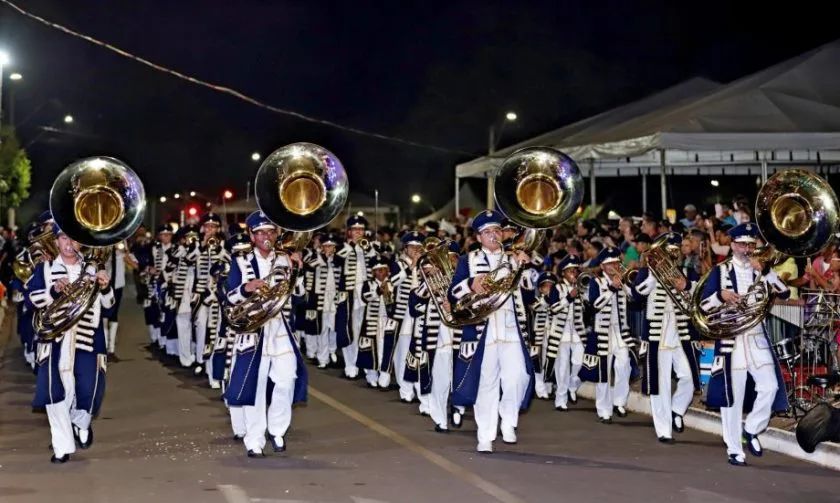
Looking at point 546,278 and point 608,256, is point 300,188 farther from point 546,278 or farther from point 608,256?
point 546,278

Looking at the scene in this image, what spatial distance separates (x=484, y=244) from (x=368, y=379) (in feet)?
19.0

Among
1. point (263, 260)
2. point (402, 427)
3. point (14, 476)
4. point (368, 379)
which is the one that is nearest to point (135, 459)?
point (14, 476)

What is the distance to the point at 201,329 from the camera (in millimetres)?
17953

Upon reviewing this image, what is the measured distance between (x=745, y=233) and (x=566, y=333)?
414 cm

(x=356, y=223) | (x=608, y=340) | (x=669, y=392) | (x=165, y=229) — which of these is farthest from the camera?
(x=165, y=229)

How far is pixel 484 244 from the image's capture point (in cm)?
1127

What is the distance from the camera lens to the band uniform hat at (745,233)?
10.7 m

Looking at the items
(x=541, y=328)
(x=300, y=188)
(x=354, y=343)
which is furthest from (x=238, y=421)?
(x=354, y=343)

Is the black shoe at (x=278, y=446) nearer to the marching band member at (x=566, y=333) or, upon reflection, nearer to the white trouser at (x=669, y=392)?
the white trouser at (x=669, y=392)

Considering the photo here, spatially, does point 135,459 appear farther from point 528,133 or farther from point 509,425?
point 528,133

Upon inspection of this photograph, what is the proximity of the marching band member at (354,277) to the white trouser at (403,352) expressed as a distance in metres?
2.25

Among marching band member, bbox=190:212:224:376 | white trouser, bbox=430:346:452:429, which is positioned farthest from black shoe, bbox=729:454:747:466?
marching band member, bbox=190:212:224:376

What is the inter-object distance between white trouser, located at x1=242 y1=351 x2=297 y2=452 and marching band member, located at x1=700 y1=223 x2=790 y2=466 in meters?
3.64

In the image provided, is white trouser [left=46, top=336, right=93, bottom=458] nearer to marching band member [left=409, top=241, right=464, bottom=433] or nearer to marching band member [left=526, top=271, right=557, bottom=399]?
marching band member [left=409, top=241, right=464, bottom=433]
